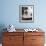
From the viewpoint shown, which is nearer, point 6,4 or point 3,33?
point 3,33

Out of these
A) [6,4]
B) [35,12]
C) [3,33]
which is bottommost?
[3,33]

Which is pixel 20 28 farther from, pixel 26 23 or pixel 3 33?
pixel 3 33

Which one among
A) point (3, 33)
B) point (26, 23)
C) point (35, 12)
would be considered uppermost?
point (35, 12)

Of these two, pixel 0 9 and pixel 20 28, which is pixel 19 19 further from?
pixel 0 9

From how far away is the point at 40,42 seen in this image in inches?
144

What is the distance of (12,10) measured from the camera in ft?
13.4

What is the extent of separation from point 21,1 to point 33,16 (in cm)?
62

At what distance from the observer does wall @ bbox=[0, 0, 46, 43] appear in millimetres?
4074

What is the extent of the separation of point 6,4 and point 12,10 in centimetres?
27

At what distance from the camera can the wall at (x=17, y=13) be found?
4074 mm

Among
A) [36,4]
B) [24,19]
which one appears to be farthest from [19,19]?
[36,4]

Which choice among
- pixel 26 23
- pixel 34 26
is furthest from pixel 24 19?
pixel 34 26

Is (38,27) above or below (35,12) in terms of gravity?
below

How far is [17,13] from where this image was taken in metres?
4.10
